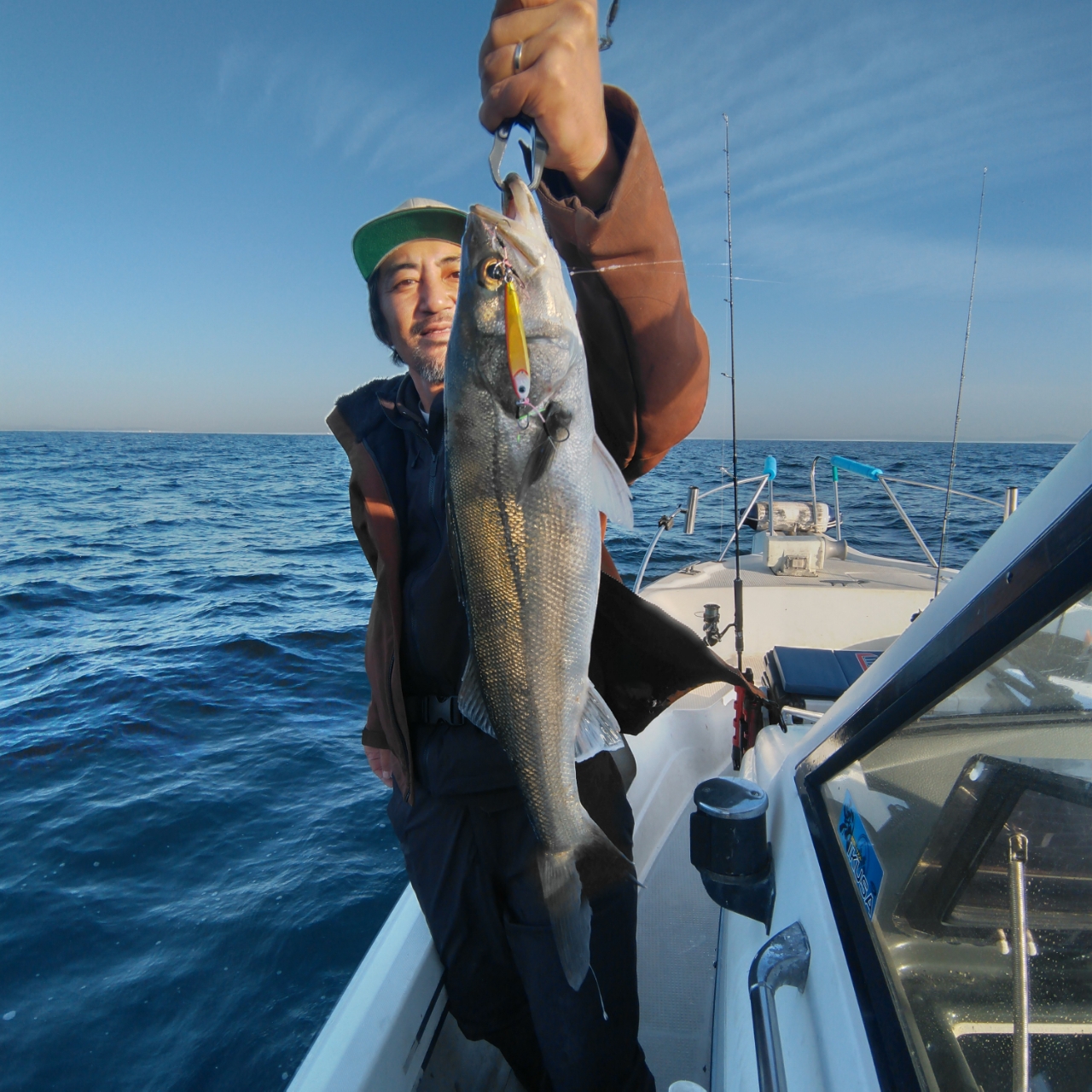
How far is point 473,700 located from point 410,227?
183 centimetres

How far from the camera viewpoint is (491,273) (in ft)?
4.88

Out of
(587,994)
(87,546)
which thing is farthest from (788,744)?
(87,546)

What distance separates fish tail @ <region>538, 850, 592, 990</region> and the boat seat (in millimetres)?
Answer: 1930

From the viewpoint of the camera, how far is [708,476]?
29953 millimetres

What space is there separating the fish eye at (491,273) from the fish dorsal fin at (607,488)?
0.42m

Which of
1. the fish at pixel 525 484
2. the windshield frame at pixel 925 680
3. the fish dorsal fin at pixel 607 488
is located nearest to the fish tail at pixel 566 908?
the fish at pixel 525 484

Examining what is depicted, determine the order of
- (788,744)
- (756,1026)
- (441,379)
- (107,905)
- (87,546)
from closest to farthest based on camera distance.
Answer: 1. (756,1026)
2. (441,379)
3. (788,744)
4. (107,905)
5. (87,546)

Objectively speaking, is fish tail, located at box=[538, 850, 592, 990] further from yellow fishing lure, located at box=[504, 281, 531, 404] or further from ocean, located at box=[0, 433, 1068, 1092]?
ocean, located at box=[0, 433, 1068, 1092]

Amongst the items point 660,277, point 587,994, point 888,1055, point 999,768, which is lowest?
point 587,994

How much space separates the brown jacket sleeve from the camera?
4.90 feet

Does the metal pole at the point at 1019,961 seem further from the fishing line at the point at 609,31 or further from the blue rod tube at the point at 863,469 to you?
the blue rod tube at the point at 863,469

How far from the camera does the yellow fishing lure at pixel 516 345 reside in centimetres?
146

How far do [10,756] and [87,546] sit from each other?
10.9 meters

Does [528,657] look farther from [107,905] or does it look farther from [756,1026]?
[107,905]
